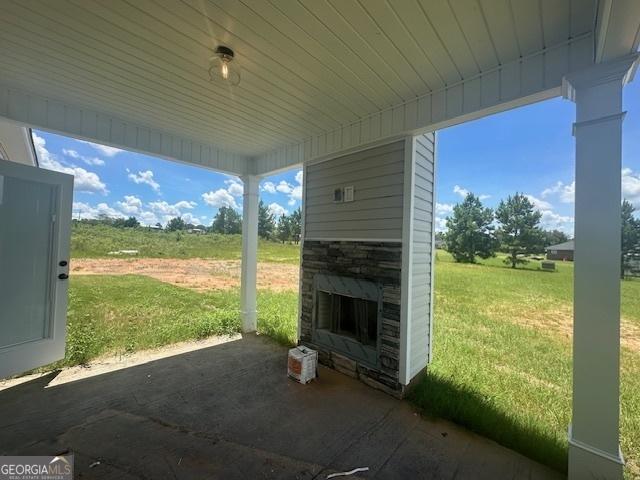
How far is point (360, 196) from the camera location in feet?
9.48

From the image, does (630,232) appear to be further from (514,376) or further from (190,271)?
(190,271)

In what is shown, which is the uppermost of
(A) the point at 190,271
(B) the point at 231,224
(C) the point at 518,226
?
(C) the point at 518,226

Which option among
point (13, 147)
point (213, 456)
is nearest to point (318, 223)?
point (213, 456)

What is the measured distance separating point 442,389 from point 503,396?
488 mm

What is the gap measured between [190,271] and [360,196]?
7.99m

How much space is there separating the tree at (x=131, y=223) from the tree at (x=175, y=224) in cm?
116

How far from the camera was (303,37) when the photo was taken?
1.71 metres

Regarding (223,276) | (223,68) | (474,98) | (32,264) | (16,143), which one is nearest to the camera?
(223,68)

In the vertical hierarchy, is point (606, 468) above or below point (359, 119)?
below

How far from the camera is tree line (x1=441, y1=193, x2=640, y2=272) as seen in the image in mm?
11781

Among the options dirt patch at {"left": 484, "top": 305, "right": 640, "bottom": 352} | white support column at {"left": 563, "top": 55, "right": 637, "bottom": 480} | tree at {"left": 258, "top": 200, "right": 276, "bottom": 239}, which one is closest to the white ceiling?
white support column at {"left": 563, "top": 55, "right": 637, "bottom": 480}

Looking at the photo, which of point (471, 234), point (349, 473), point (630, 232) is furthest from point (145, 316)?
point (471, 234)

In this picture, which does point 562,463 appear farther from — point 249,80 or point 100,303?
point 100,303

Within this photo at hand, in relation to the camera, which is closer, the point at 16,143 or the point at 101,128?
the point at 101,128
